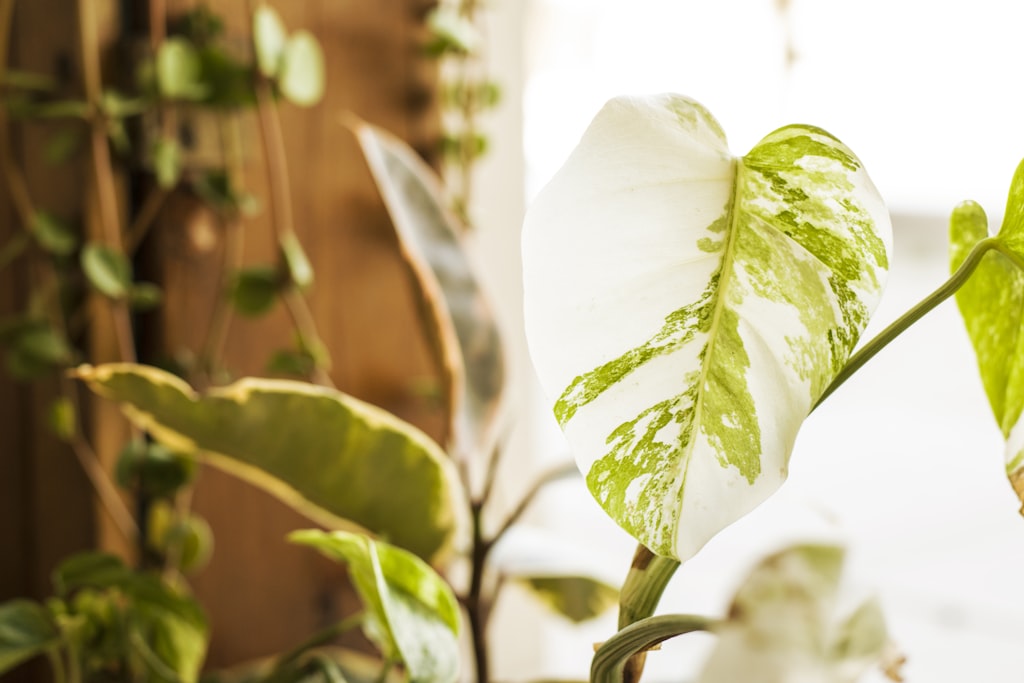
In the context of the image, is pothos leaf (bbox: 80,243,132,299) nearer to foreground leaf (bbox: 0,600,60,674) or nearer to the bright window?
foreground leaf (bbox: 0,600,60,674)

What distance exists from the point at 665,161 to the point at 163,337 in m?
0.57

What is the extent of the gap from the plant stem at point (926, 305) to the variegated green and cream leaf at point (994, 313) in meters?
0.04

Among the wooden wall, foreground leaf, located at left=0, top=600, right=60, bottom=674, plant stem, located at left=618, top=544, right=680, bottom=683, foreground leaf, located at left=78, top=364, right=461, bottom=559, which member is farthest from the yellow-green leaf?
plant stem, located at left=618, top=544, right=680, bottom=683

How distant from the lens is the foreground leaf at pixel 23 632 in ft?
1.37

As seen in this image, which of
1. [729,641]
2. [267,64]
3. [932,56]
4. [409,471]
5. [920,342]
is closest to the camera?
[729,641]

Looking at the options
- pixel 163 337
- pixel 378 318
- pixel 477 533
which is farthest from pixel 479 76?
pixel 477 533

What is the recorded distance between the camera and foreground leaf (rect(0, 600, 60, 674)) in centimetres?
42

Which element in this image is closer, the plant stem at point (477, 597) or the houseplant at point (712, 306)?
the houseplant at point (712, 306)

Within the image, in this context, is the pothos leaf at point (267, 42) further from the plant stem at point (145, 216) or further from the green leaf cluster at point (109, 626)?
the green leaf cluster at point (109, 626)

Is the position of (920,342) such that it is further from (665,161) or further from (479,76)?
(665,161)

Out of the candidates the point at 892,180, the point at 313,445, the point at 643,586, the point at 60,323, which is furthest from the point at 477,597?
the point at 892,180

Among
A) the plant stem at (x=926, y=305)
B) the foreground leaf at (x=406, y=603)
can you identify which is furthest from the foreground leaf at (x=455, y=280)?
the plant stem at (x=926, y=305)

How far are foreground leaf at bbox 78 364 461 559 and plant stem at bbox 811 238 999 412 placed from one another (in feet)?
0.77

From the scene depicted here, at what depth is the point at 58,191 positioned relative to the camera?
69 cm
